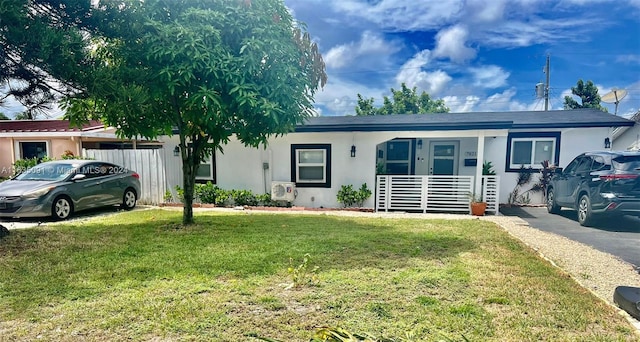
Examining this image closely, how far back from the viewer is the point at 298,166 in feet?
32.5

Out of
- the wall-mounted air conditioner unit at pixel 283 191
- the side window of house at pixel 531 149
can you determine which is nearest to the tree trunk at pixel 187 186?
the wall-mounted air conditioner unit at pixel 283 191

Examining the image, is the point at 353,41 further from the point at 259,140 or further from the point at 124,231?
the point at 124,231

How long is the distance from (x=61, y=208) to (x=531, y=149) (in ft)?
42.7

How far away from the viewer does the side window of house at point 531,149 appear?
9852 millimetres

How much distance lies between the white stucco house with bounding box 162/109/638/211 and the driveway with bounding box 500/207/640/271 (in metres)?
1.28

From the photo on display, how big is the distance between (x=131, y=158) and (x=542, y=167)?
12.8m

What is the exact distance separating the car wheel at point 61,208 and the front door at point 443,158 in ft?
35.3

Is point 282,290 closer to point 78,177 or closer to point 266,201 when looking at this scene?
point 266,201

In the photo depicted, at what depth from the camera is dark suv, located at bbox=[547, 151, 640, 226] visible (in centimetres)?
566

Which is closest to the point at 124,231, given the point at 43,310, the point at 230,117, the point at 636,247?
the point at 230,117

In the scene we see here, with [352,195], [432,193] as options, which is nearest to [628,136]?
[432,193]

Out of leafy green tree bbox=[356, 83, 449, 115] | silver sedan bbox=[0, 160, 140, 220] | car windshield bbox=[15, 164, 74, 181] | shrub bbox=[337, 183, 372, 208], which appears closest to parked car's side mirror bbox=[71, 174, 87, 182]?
silver sedan bbox=[0, 160, 140, 220]

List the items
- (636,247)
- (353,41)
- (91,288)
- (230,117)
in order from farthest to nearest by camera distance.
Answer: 1. (353,41)
2. (230,117)
3. (636,247)
4. (91,288)

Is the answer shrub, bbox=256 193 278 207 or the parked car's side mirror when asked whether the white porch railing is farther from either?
the parked car's side mirror
